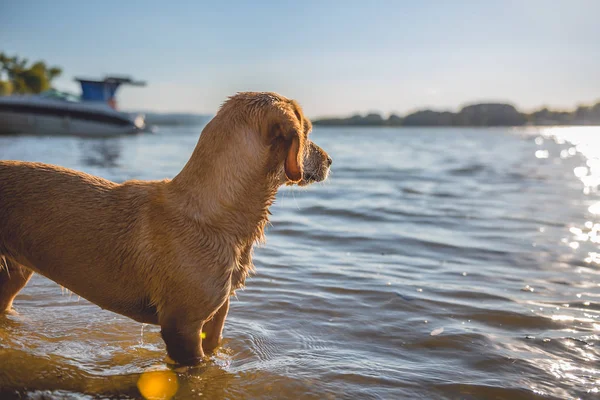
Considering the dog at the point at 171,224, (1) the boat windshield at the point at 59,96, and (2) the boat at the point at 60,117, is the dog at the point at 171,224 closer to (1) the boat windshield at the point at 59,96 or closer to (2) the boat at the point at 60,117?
(2) the boat at the point at 60,117

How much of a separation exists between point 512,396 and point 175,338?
8.38ft

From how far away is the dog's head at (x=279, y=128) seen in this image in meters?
3.75

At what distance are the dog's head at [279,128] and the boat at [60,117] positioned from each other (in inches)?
1769

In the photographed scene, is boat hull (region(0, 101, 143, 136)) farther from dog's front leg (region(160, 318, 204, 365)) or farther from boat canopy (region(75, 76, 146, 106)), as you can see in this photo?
dog's front leg (region(160, 318, 204, 365))

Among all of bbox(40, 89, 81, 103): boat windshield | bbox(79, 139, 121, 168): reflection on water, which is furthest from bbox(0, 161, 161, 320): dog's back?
bbox(40, 89, 81, 103): boat windshield

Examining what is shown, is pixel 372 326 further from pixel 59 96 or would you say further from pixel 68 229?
pixel 59 96

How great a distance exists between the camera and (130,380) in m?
4.00

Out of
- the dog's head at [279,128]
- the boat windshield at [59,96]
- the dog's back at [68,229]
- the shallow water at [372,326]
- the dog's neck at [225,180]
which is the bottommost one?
the shallow water at [372,326]

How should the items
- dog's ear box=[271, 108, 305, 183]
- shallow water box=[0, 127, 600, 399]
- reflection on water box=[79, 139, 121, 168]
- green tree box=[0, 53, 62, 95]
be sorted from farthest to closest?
green tree box=[0, 53, 62, 95], reflection on water box=[79, 139, 121, 168], shallow water box=[0, 127, 600, 399], dog's ear box=[271, 108, 305, 183]

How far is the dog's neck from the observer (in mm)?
3898

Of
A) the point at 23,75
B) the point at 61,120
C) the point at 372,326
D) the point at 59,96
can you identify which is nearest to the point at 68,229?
the point at 372,326

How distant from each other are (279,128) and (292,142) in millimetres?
172

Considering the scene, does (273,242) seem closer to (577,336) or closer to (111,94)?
(577,336)

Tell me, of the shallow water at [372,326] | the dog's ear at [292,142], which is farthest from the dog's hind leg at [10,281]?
the dog's ear at [292,142]
